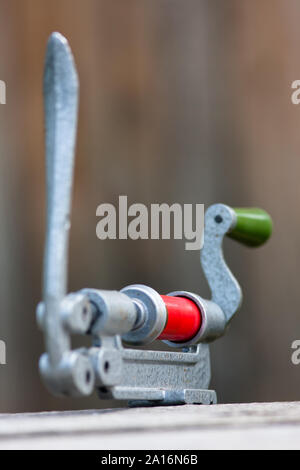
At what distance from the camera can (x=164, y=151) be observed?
1381mm

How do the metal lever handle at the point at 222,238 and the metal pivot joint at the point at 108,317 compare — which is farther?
the metal lever handle at the point at 222,238

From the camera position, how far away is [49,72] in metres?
0.54

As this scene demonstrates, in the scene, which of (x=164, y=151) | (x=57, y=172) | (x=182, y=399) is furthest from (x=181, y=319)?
(x=164, y=151)

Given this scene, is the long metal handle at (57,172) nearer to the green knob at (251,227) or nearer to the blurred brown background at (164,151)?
the green knob at (251,227)

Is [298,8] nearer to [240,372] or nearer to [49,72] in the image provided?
[240,372]

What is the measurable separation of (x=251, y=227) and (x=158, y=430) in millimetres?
347

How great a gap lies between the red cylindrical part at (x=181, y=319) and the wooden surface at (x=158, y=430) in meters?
0.11

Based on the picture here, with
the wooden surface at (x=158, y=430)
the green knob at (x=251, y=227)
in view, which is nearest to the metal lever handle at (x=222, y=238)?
the green knob at (x=251, y=227)

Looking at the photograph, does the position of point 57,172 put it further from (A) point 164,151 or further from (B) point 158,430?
(A) point 164,151

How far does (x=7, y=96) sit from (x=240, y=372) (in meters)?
0.57

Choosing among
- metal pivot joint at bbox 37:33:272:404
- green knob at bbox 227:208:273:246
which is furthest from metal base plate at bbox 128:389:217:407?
green knob at bbox 227:208:273:246

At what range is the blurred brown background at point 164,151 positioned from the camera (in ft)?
4.38

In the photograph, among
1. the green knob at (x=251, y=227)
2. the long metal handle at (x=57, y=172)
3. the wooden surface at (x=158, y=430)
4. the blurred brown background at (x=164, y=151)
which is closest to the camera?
the wooden surface at (x=158, y=430)
